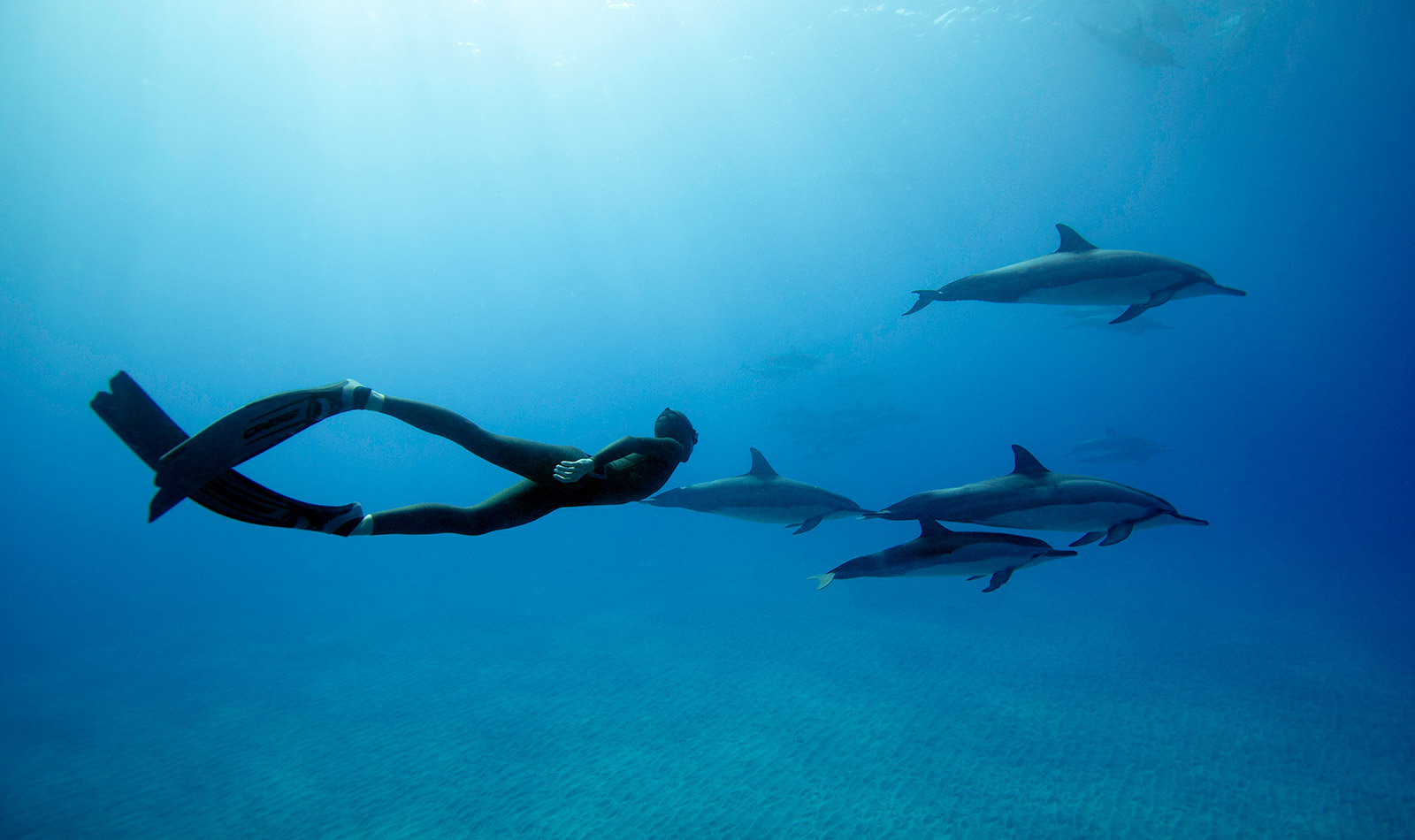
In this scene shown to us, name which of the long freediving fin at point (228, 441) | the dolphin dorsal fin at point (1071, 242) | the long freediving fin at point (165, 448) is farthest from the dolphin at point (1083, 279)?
the long freediving fin at point (165, 448)

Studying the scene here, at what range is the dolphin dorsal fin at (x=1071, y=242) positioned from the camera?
16.3ft

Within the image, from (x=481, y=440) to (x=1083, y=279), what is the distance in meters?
5.01

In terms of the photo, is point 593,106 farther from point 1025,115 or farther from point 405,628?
point 405,628

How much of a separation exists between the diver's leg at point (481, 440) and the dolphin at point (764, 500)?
251cm

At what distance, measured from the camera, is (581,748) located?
8961 millimetres

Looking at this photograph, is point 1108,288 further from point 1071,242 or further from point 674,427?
point 674,427

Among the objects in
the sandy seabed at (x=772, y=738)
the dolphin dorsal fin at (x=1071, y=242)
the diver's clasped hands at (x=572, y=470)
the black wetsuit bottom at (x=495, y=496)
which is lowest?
the sandy seabed at (x=772, y=738)

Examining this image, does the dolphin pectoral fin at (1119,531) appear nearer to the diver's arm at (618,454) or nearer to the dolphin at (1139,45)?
the diver's arm at (618,454)

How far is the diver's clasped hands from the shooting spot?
10.5 feet

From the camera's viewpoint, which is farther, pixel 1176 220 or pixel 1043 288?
pixel 1176 220

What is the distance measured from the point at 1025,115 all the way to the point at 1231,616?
3232cm

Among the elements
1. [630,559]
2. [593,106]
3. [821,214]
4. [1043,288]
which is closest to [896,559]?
[1043,288]

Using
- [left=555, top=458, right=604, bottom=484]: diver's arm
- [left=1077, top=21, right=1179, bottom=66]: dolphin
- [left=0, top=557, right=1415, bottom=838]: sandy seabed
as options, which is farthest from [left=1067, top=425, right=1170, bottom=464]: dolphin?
[left=555, top=458, right=604, bottom=484]: diver's arm

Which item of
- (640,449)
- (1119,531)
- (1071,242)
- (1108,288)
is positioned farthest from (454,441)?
(1071,242)
